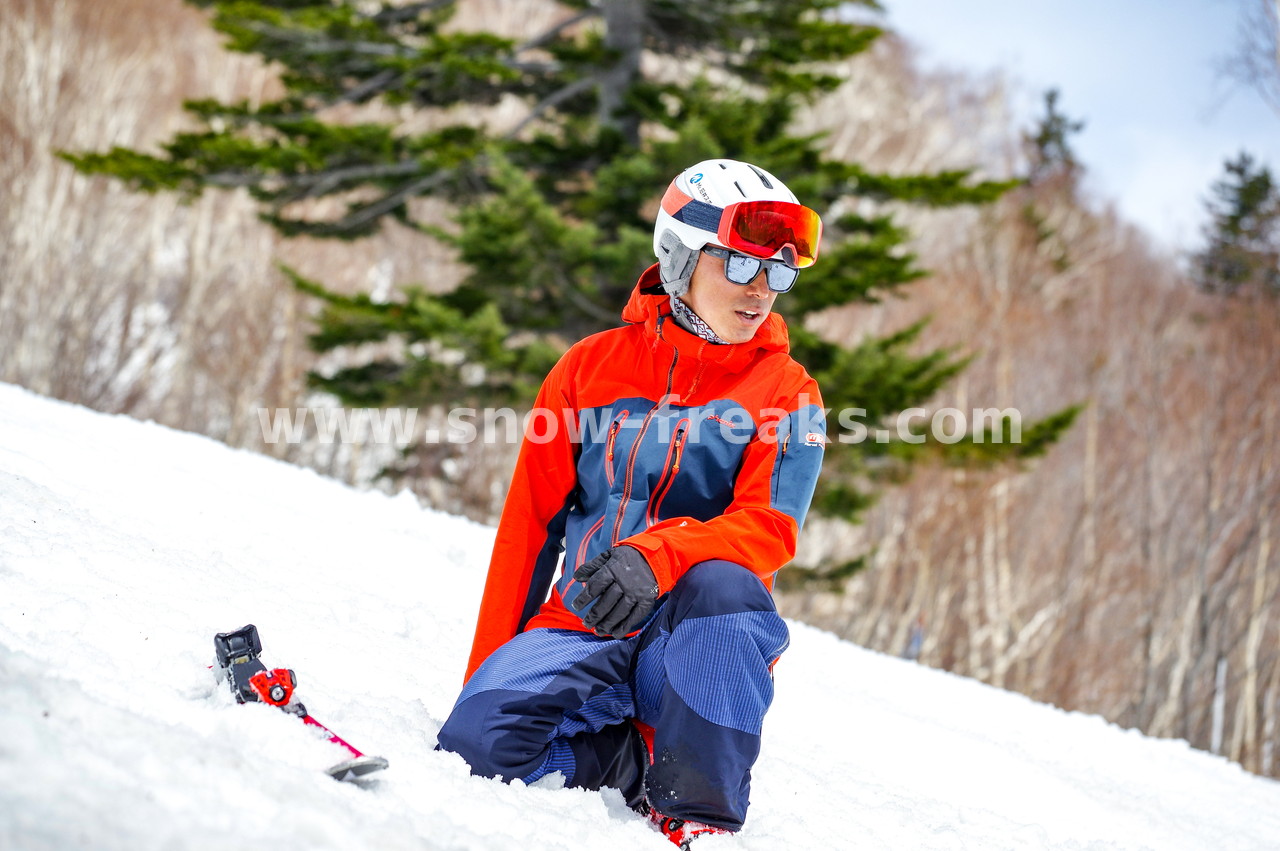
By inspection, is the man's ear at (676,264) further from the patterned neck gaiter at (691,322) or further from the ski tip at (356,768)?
the ski tip at (356,768)

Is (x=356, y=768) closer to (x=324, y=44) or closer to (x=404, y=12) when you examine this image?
(x=324, y=44)

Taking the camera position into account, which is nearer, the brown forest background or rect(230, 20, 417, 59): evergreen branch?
rect(230, 20, 417, 59): evergreen branch

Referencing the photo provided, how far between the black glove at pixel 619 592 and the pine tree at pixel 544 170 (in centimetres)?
563

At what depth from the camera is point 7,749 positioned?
3.85 ft

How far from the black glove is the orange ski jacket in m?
0.12

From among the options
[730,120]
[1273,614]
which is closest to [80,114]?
[730,120]

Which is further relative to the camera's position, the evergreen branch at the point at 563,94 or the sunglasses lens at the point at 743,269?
the evergreen branch at the point at 563,94

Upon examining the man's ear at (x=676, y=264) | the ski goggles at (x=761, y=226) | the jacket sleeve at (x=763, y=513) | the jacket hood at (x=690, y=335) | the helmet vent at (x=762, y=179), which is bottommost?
the jacket sleeve at (x=763, y=513)

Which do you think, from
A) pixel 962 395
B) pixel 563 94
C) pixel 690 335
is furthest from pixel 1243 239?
pixel 690 335

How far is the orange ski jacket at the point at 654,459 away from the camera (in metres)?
2.02

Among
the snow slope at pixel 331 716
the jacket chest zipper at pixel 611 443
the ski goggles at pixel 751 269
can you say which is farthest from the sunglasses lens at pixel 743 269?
the snow slope at pixel 331 716

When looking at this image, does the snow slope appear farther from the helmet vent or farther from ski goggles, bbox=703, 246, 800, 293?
the helmet vent

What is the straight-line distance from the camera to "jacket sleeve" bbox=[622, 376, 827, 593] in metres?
1.86

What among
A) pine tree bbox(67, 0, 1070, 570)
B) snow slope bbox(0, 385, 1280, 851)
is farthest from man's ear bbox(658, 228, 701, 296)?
pine tree bbox(67, 0, 1070, 570)
